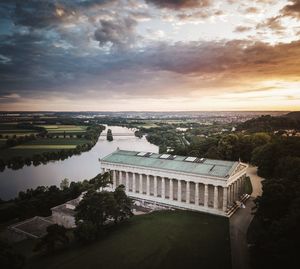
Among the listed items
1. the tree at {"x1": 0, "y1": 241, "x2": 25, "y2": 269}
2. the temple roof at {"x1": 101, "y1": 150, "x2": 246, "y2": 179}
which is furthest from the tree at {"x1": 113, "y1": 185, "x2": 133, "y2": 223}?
the tree at {"x1": 0, "y1": 241, "x2": 25, "y2": 269}

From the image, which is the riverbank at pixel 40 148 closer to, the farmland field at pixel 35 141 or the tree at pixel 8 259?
the farmland field at pixel 35 141

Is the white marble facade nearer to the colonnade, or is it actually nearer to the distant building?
the colonnade

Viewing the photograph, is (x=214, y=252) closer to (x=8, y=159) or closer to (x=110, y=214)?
(x=110, y=214)

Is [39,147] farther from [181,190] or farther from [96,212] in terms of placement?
[96,212]

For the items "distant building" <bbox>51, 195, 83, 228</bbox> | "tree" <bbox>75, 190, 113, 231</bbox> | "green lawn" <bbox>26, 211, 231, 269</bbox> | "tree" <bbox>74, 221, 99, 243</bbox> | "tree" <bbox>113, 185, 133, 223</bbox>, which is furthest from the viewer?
"distant building" <bbox>51, 195, 83, 228</bbox>

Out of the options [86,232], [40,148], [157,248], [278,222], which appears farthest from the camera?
[40,148]

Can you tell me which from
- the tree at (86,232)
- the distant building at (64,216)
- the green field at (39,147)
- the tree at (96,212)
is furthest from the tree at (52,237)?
the green field at (39,147)

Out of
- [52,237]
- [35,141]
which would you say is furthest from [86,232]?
[35,141]

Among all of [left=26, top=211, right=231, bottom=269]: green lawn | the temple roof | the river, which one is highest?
the temple roof
